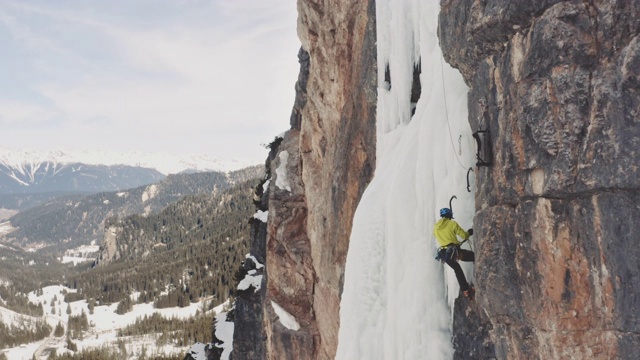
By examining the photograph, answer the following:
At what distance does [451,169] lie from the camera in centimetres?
795

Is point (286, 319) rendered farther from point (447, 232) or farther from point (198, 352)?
point (198, 352)

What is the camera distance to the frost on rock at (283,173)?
2059cm

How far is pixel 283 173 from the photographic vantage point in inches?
823

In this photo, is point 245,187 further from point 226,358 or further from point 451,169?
point 451,169

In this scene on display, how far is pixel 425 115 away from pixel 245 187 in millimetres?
184872

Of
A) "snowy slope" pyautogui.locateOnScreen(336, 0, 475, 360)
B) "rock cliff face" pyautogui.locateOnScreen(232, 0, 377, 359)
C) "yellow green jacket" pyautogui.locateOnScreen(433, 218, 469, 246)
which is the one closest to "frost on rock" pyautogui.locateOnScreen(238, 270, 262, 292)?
"rock cliff face" pyautogui.locateOnScreen(232, 0, 377, 359)

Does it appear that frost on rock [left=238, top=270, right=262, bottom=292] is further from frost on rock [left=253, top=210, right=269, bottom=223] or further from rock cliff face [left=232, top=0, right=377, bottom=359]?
rock cliff face [left=232, top=0, right=377, bottom=359]

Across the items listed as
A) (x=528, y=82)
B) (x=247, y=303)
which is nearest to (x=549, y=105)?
(x=528, y=82)

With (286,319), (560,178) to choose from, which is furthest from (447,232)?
(286,319)

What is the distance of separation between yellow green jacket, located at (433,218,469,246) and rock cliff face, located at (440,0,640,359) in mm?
468

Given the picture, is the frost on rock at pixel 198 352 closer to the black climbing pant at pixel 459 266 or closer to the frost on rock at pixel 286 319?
the frost on rock at pixel 286 319

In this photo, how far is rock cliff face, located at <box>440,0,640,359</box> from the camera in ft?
16.3

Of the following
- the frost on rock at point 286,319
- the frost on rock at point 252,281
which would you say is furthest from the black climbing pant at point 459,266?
the frost on rock at point 252,281

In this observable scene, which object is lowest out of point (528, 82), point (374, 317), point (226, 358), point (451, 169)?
point (226, 358)
